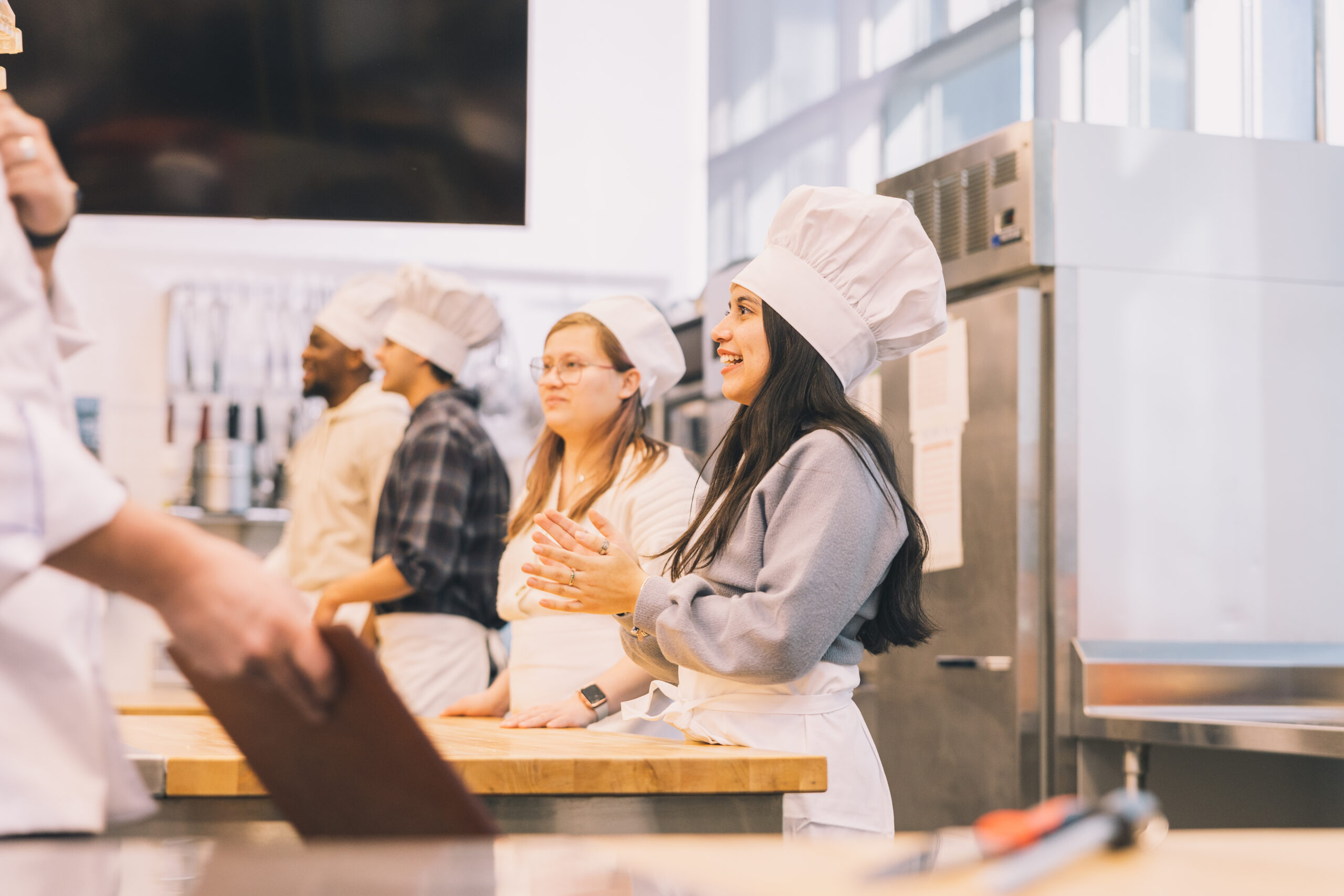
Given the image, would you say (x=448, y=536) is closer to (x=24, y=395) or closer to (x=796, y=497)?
(x=796, y=497)

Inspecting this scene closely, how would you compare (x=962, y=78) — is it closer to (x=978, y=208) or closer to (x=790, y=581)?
(x=978, y=208)

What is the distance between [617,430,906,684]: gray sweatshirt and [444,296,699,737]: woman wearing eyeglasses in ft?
1.36

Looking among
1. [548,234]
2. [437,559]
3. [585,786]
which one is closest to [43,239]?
[585,786]

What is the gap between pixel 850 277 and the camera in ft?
6.15

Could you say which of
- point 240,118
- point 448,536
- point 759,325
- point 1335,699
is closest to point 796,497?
point 759,325

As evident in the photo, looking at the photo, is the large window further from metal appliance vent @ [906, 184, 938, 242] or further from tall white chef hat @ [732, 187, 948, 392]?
tall white chef hat @ [732, 187, 948, 392]

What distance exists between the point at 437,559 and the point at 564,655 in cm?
60

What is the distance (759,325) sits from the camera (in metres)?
1.90

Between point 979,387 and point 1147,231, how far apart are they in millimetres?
462

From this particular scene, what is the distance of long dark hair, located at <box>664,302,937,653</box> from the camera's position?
178cm

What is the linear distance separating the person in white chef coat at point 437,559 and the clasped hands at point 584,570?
111 centimetres

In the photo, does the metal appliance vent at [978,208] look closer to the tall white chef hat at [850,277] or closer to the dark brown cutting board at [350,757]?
the tall white chef hat at [850,277]

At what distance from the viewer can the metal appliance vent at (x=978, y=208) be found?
2.94 meters

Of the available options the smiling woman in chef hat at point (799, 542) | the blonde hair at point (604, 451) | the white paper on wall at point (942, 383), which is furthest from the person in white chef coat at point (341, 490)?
the smiling woman in chef hat at point (799, 542)
